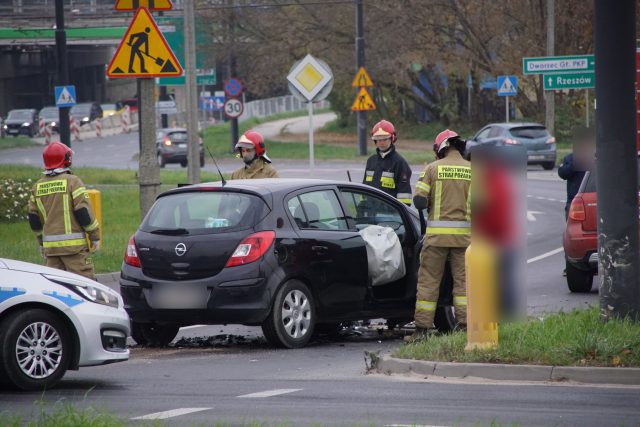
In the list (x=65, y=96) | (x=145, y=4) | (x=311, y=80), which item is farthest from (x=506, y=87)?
(x=145, y=4)

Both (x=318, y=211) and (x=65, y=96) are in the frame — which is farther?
(x=65, y=96)

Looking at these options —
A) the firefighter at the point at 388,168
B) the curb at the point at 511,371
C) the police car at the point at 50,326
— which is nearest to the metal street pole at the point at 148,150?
the firefighter at the point at 388,168

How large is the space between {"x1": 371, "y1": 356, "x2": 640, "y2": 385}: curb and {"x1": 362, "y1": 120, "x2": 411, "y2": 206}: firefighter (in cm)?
433

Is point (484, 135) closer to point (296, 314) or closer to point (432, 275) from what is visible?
point (432, 275)

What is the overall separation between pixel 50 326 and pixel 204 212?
2.36 m

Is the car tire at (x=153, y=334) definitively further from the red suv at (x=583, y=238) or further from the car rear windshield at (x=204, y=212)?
the red suv at (x=583, y=238)

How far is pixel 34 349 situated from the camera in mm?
8625

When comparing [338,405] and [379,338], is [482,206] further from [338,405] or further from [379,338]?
[379,338]

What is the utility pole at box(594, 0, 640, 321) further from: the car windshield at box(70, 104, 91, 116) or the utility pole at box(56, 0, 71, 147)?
the car windshield at box(70, 104, 91, 116)

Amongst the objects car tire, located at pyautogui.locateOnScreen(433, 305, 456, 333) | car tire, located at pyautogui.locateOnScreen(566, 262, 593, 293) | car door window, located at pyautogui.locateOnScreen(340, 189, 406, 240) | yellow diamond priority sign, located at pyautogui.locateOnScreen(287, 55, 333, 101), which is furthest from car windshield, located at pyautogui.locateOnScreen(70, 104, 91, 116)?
car tire, located at pyautogui.locateOnScreen(433, 305, 456, 333)

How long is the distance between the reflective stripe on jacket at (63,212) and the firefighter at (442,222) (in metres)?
2.93

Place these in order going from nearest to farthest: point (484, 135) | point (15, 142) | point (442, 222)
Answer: point (442, 222)
point (484, 135)
point (15, 142)

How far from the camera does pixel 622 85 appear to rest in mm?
9531

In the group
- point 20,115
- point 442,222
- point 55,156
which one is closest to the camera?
point 442,222
